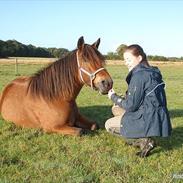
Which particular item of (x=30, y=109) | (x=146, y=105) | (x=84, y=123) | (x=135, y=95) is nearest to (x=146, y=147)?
(x=146, y=105)

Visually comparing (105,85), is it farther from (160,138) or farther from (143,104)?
(160,138)

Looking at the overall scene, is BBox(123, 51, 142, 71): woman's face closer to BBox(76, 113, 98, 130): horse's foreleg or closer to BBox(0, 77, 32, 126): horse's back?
BBox(76, 113, 98, 130): horse's foreleg

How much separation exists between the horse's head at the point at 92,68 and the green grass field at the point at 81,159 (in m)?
1.03

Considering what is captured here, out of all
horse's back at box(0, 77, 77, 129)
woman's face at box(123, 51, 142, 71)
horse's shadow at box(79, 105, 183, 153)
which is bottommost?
horse's shadow at box(79, 105, 183, 153)

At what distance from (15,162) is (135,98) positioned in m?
2.01

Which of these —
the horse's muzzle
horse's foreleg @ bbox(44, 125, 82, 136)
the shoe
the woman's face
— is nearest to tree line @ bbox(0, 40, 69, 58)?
horse's foreleg @ bbox(44, 125, 82, 136)

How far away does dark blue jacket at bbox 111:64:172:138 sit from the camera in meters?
5.53

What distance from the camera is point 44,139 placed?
6.55 m

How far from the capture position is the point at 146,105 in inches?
221

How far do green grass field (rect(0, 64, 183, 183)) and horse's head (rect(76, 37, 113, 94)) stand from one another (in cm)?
103

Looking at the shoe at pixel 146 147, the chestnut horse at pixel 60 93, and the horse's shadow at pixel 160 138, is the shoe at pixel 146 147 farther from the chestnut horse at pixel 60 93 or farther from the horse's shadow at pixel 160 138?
the chestnut horse at pixel 60 93

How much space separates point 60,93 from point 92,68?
996 mm

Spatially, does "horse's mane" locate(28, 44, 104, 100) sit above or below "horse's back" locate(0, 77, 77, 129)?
above

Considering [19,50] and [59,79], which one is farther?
[19,50]
